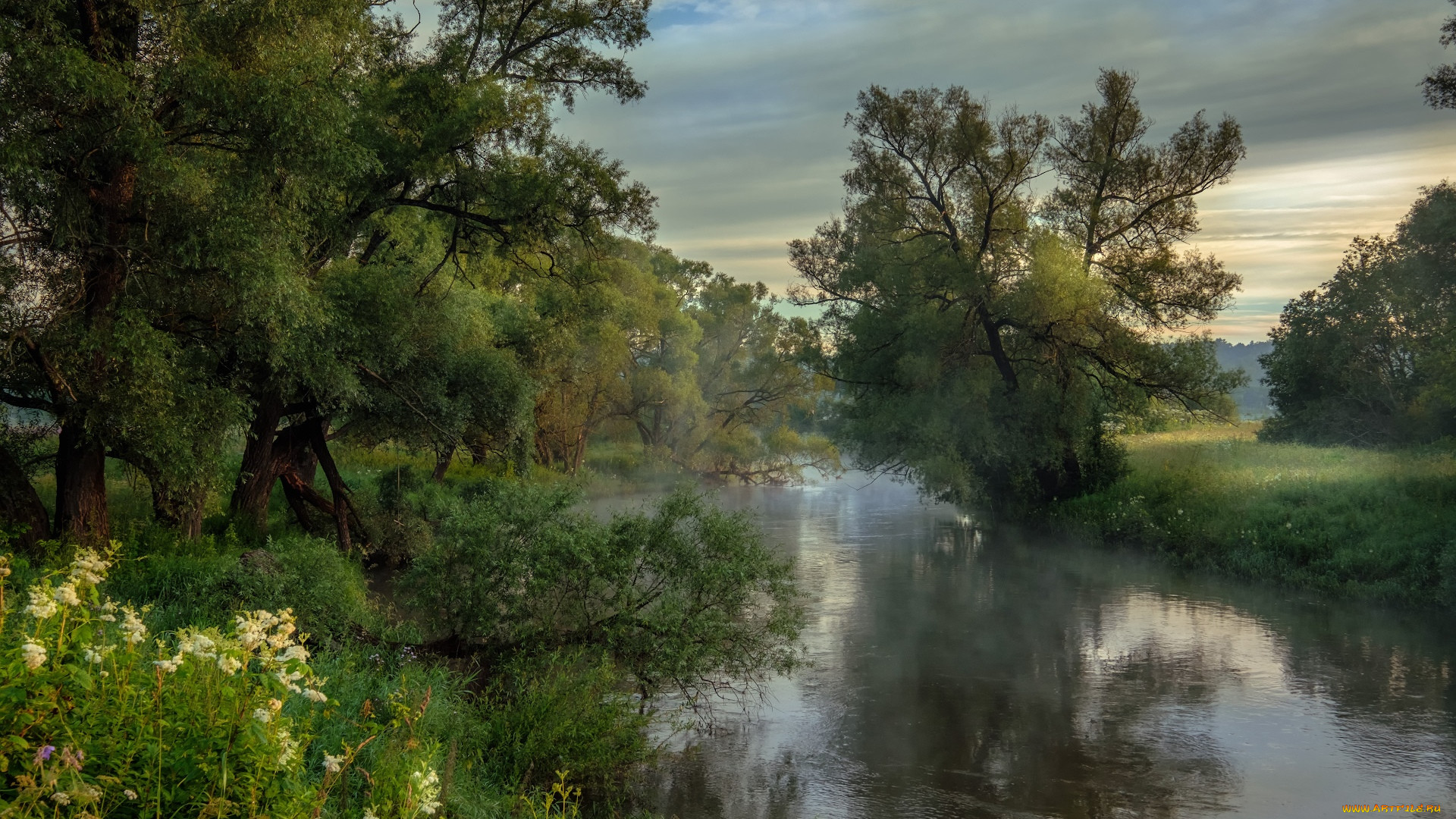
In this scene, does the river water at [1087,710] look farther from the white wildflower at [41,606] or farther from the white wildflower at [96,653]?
the white wildflower at [41,606]

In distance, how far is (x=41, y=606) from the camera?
4262 mm

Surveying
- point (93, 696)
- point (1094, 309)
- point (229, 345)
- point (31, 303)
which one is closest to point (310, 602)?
point (31, 303)

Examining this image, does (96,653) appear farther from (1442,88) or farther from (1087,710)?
(1442,88)

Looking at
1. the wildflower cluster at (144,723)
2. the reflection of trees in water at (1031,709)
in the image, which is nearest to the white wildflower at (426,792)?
the wildflower cluster at (144,723)

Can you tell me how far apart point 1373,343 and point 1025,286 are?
63.0 ft

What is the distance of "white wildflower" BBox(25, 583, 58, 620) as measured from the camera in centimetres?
413

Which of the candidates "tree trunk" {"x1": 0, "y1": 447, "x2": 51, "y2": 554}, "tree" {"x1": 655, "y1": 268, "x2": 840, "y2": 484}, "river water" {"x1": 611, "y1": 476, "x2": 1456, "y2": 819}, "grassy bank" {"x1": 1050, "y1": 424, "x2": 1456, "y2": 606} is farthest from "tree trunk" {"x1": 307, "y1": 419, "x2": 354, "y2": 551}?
"tree" {"x1": 655, "y1": 268, "x2": 840, "y2": 484}

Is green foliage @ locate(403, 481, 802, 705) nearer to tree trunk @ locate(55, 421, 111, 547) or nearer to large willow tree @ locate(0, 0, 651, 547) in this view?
large willow tree @ locate(0, 0, 651, 547)

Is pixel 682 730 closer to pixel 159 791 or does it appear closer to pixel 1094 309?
pixel 159 791

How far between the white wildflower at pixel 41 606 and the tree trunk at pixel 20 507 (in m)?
10.5

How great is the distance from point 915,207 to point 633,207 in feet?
46.3

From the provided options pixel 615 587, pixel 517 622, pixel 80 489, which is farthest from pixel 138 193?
pixel 615 587

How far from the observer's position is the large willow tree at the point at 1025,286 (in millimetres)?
28344

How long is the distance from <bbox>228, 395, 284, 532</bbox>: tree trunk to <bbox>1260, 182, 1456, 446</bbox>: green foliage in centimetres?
3336
